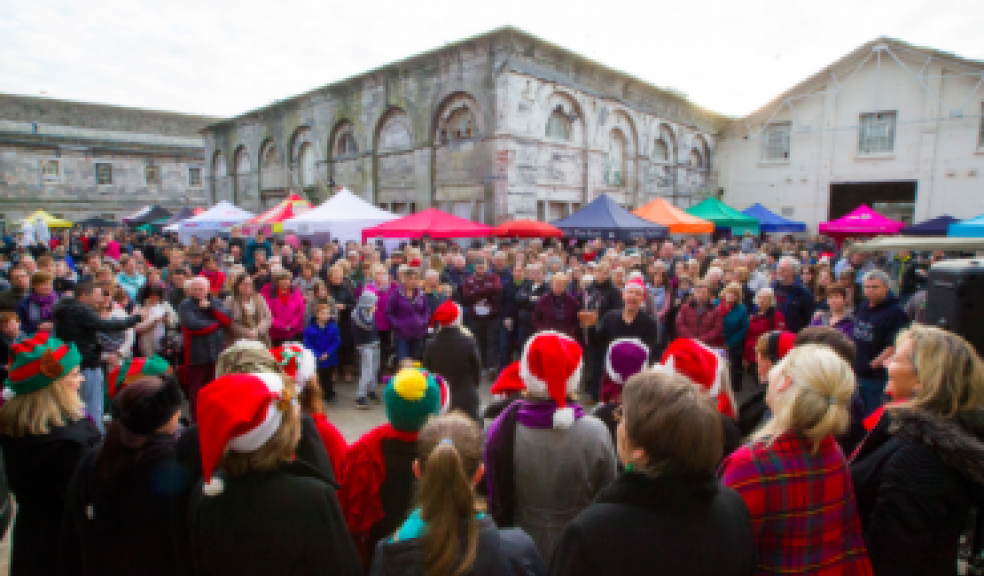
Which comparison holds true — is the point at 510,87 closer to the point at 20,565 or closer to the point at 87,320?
the point at 87,320

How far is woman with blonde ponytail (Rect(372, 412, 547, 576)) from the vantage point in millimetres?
1515

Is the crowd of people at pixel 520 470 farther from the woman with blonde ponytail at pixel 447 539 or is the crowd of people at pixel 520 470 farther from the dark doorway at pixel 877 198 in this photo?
the dark doorway at pixel 877 198

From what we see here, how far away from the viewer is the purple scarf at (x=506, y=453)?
2496 mm

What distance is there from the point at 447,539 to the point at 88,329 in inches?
204

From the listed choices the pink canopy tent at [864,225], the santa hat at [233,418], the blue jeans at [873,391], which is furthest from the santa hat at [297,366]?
the pink canopy tent at [864,225]

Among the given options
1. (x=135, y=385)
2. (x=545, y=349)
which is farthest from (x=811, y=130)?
(x=135, y=385)

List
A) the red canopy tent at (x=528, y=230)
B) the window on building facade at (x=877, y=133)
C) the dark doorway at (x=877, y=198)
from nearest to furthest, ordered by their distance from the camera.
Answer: the red canopy tent at (x=528, y=230) < the window on building facade at (x=877, y=133) < the dark doorway at (x=877, y=198)

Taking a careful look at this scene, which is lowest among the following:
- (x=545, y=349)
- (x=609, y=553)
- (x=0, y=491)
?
(x=0, y=491)

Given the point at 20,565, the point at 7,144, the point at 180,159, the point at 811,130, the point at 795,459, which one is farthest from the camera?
the point at 180,159

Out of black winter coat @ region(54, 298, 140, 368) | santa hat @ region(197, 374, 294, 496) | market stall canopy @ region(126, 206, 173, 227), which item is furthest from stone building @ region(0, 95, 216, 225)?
santa hat @ region(197, 374, 294, 496)

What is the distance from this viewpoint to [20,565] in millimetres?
2527

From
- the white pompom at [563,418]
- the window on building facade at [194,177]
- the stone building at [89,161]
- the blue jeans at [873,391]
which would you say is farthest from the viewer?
the window on building facade at [194,177]

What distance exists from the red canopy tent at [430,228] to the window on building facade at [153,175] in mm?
32572

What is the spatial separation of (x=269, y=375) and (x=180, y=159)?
142 feet
